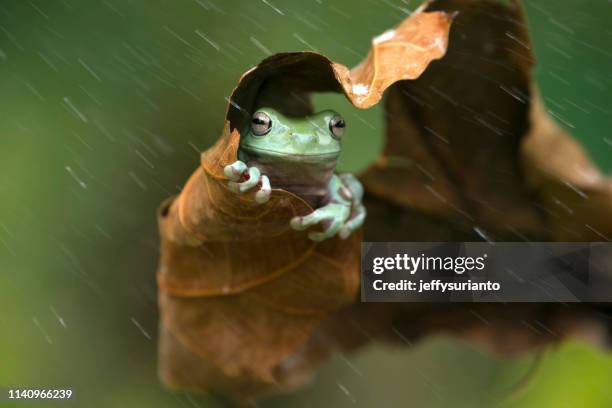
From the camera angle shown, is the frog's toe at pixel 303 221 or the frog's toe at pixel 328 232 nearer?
the frog's toe at pixel 303 221

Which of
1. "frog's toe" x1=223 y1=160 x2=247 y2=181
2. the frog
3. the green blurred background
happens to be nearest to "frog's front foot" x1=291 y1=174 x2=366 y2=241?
the frog

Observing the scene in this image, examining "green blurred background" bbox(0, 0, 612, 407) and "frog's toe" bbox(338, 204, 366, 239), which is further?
"green blurred background" bbox(0, 0, 612, 407)

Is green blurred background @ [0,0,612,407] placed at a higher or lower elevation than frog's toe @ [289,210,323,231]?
lower

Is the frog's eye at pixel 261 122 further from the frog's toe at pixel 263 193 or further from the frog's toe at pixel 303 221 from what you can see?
the frog's toe at pixel 263 193

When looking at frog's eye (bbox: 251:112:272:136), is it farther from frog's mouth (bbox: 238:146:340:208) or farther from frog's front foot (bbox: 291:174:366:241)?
frog's front foot (bbox: 291:174:366:241)

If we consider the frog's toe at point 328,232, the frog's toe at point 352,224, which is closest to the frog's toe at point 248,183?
the frog's toe at point 328,232

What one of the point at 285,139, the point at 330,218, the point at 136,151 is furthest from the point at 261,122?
the point at 136,151

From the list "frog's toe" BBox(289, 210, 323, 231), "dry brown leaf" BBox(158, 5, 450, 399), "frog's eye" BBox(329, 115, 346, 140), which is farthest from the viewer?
"frog's eye" BBox(329, 115, 346, 140)

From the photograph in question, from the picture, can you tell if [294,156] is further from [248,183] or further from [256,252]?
[248,183]
